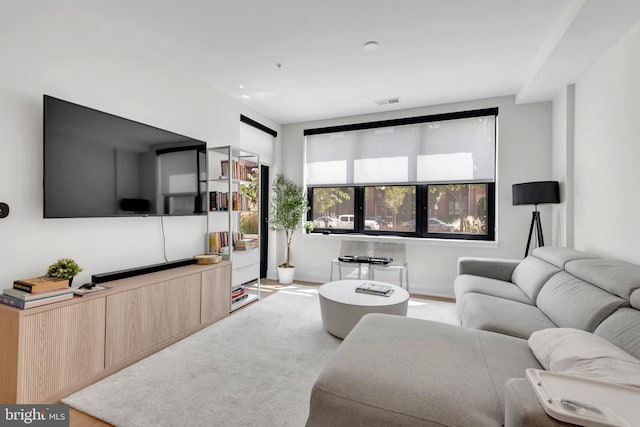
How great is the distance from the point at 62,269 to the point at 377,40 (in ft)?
9.89

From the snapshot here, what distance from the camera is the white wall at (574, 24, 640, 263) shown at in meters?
2.18

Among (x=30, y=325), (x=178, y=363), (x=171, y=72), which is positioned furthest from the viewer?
(x=171, y=72)

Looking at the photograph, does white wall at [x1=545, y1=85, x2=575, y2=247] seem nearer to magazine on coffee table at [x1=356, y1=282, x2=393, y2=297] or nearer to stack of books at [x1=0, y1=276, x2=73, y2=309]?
magazine on coffee table at [x1=356, y1=282, x2=393, y2=297]

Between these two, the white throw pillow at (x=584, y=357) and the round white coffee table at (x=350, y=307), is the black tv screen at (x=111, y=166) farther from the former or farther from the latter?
the white throw pillow at (x=584, y=357)

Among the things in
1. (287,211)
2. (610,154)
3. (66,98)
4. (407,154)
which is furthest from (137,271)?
(610,154)

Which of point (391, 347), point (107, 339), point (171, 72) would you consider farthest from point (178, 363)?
point (171, 72)

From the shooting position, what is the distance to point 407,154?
436 cm

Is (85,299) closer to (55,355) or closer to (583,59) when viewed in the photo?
(55,355)

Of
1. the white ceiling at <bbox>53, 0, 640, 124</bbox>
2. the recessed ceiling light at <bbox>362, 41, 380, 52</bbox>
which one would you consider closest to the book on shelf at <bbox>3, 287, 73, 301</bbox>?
the white ceiling at <bbox>53, 0, 640, 124</bbox>

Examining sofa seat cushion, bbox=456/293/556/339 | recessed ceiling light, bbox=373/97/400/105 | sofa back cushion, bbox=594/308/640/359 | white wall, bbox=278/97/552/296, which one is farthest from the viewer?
recessed ceiling light, bbox=373/97/400/105

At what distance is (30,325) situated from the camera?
1659 millimetres

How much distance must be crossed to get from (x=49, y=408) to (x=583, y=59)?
4760mm

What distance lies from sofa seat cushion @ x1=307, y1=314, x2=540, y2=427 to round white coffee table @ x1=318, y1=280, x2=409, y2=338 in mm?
877

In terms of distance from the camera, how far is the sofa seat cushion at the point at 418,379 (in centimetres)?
103
